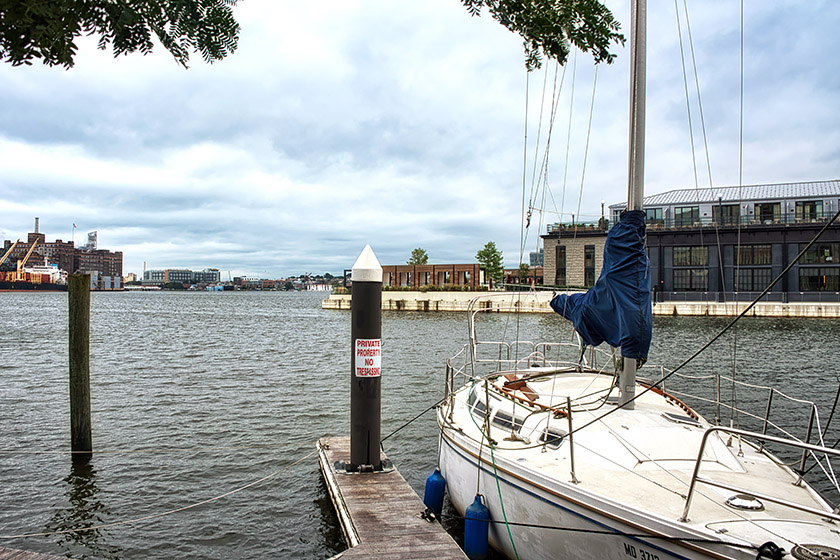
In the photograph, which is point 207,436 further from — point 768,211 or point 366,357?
point 768,211

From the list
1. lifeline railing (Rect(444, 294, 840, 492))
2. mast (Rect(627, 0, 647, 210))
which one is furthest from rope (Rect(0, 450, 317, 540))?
mast (Rect(627, 0, 647, 210))

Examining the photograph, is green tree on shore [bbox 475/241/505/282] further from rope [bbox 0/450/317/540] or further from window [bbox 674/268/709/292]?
rope [bbox 0/450/317/540]

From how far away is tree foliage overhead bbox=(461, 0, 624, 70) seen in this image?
2717mm

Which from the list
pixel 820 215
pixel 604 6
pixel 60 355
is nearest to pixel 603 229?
pixel 820 215

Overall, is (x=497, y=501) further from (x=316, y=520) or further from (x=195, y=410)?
(x=195, y=410)

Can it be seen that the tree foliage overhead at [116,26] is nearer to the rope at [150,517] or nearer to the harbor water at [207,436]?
the harbor water at [207,436]

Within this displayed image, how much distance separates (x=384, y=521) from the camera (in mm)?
8031

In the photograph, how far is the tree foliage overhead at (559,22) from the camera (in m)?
2.72

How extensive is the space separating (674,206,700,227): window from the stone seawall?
11.8 m

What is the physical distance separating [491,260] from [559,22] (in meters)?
100

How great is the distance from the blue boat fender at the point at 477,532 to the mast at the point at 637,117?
284 cm

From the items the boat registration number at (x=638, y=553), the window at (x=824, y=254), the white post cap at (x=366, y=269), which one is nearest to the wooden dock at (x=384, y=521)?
Answer: the boat registration number at (x=638, y=553)

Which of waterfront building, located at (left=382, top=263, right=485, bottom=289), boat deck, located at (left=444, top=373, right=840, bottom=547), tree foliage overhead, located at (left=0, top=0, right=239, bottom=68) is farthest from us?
waterfront building, located at (left=382, top=263, right=485, bottom=289)

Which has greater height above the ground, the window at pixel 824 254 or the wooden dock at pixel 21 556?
the window at pixel 824 254
